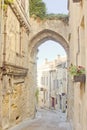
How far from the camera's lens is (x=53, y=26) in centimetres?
2072

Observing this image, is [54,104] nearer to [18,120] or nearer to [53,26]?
[53,26]

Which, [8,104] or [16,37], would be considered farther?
Result: [16,37]

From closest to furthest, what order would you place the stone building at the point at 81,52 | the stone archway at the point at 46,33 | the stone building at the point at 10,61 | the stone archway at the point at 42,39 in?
the stone building at the point at 81,52
the stone building at the point at 10,61
the stone archway at the point at 46,33
the stone archway at the point at 42,39

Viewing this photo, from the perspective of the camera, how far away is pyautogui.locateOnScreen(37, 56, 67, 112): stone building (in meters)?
35.1

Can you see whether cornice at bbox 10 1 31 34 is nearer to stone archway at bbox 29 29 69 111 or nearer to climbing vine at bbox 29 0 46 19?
stone archway at bbox 29 29 69 111

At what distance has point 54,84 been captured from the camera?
137ft

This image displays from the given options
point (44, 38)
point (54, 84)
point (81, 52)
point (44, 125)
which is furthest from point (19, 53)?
point (54, 84)

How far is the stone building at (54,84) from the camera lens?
35062 mm

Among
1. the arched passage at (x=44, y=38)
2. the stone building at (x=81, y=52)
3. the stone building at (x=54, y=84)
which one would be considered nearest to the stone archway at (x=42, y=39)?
the arched passage at (x=44, y=38)

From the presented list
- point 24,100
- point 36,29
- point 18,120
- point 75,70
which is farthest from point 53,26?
point 75,70

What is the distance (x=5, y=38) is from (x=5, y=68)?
136 cm

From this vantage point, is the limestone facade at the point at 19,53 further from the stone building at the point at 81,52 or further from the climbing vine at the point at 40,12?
the stone building at the point at 81,52

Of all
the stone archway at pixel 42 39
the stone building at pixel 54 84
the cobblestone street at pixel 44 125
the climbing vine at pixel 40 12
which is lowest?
the cobblestone street at pixel 44 125

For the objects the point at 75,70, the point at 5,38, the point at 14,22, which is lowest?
the point at 75,70
